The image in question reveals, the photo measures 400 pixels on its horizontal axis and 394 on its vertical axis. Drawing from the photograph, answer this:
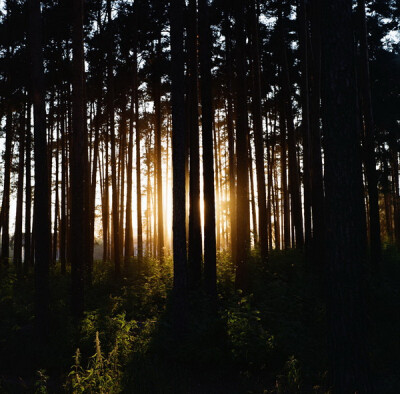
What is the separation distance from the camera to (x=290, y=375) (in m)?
5.85

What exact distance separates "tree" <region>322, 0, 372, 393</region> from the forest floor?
1.00 meters

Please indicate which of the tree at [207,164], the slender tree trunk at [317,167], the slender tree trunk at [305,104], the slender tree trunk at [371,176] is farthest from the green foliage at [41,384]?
the slender tree trunk at [371,176]

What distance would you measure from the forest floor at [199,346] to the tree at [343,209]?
1002mm

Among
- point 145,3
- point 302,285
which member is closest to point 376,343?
point 302,285

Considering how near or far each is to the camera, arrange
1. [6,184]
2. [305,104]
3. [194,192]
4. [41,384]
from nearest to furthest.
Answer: [41,384]
[194,192]
[305,104]
[6,184]

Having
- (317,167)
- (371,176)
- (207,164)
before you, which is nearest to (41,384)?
(207,164)

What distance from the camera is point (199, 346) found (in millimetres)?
7707

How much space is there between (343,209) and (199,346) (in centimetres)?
475

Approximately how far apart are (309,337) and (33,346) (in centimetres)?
662

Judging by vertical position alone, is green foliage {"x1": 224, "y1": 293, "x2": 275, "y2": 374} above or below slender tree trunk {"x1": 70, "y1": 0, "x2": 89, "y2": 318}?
below

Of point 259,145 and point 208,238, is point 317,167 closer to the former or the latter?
point 259,145

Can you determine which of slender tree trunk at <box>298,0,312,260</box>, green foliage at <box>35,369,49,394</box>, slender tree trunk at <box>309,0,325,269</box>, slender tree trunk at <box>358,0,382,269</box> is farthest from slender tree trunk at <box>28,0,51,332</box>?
slender tree trunk at <box>358,0,382,269</box>

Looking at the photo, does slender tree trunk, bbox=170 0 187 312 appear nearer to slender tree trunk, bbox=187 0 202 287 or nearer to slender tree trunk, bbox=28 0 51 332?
slender tree trunk, bbox=187 0 202 287

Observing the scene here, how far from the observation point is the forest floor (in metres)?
5.91
